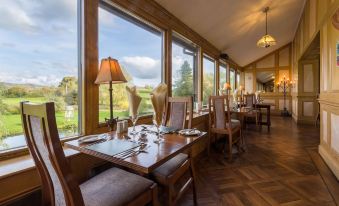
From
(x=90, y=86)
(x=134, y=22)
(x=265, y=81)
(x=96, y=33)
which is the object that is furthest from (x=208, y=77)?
(x=265, y=81)

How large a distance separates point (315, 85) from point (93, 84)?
268 inches

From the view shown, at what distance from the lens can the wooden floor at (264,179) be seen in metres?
1.74

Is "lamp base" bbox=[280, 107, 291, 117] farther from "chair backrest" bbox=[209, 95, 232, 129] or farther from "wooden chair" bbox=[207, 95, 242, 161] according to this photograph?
"chair backrest" bbox=[209, 95, 232, 129]

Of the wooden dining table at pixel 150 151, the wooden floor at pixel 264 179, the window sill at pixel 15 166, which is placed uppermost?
the wooden dining table at pixel 150 151

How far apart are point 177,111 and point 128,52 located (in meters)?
1.00

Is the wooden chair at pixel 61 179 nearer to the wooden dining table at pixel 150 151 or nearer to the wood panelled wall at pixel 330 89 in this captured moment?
the wooden dining table at pixel 150 151

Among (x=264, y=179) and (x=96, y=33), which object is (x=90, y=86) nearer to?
(x=96, y=33)

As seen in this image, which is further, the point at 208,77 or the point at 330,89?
the point at 208,77

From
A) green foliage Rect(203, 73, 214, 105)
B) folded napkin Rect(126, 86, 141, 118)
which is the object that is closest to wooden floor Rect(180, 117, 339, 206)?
folded napkin Rect(126, 86, 141, 118)

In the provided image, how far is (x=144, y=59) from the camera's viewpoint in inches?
99.4

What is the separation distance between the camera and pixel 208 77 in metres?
4.81

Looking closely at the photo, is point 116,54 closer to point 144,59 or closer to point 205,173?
point 144,59

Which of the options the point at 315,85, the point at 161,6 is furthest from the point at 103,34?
the point at 315,85

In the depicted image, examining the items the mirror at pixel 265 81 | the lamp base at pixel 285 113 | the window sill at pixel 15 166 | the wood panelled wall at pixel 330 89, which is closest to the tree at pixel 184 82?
the wood panelled wall at pixel 330 89
